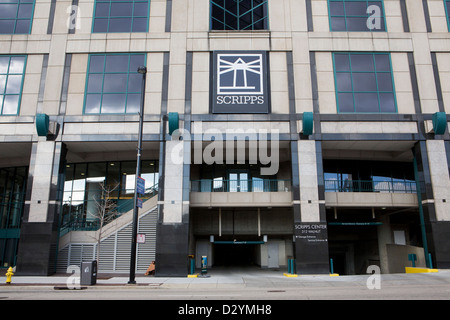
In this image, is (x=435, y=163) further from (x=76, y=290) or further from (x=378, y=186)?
(x=76, y=290)

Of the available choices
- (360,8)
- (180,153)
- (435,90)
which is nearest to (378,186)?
(435,90)

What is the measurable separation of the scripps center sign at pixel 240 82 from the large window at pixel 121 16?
6.12 metres

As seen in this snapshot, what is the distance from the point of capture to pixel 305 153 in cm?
2225

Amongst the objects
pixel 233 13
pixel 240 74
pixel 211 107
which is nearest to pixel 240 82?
pixel 240 74

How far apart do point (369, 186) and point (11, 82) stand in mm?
27386

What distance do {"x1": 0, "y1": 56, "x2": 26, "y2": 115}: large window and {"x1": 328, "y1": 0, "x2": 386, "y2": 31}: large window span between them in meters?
21.9

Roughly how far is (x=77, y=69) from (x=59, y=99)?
8.08ft

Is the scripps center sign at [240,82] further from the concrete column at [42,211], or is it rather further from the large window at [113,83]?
the concrete column at [42,211]

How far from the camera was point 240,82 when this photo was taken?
78.0ft

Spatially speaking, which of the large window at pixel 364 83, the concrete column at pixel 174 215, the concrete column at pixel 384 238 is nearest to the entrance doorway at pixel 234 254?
the concrete column at pixel 384 238

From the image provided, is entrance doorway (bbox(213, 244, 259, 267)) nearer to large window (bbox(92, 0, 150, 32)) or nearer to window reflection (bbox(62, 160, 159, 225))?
window reflection (bbox(62, 160, 159, 225))

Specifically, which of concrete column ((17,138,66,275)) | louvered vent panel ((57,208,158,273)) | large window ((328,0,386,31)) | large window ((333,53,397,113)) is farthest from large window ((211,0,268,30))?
louvered vent panel ((57,208,158,273))

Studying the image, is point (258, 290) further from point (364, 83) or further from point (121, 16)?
point (121, 16)

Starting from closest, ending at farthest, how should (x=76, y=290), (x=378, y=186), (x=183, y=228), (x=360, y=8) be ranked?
(x=76, y=290) < (x=183, y=228) < (x=360, y=8) < (x=378, y=186)
